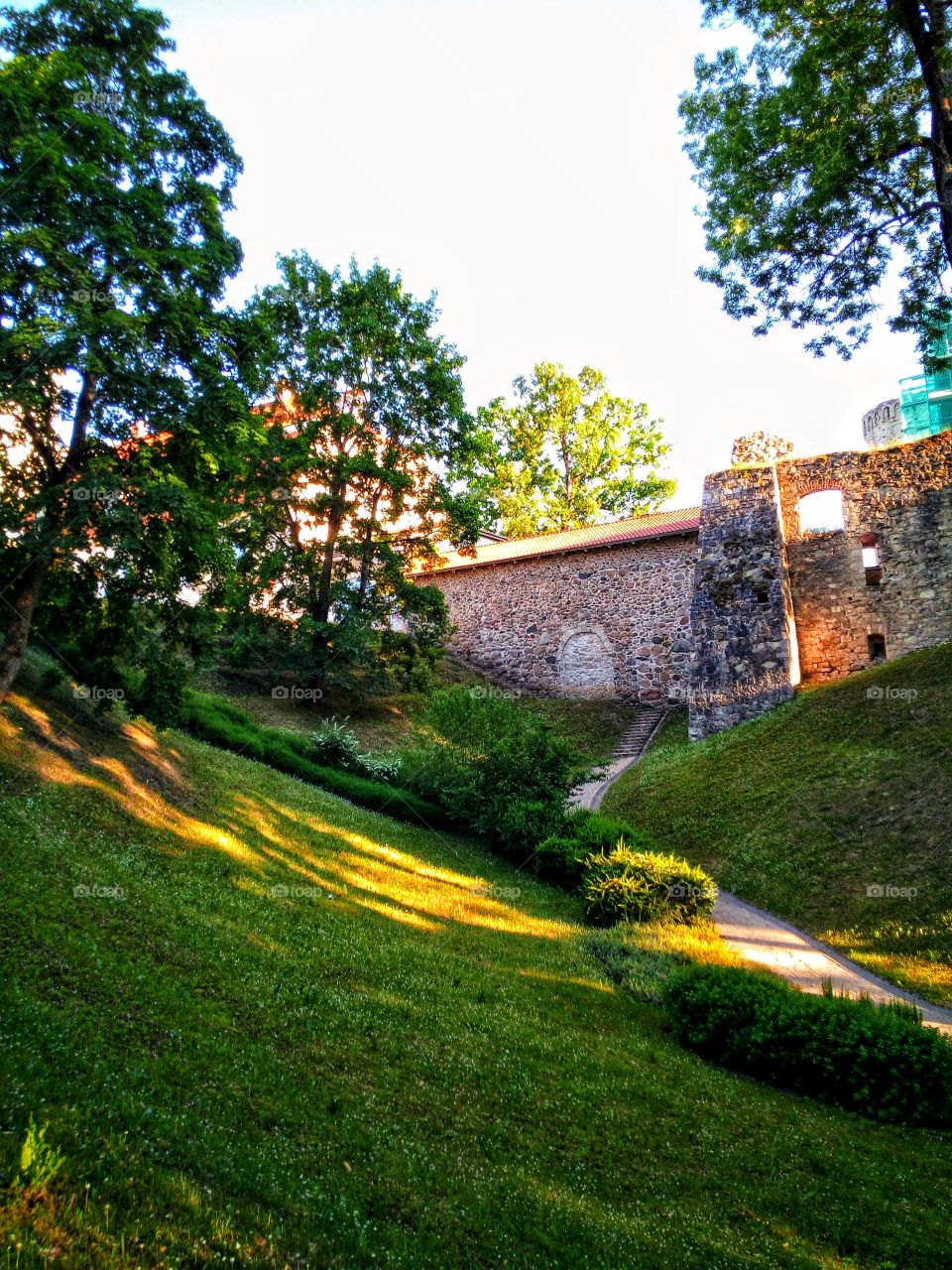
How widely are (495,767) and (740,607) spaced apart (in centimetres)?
932

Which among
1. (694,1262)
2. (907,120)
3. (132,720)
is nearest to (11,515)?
(132,720)

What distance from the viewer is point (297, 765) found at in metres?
15.3

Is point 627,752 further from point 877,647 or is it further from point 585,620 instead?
point 877,647

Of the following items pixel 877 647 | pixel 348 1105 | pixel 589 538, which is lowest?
pixel 348 1105

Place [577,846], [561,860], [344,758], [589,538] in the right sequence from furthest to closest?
[589,538], [344,758], [561,860], [577,846]

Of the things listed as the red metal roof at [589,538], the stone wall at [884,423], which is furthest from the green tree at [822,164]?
the stone wall at [884,423]

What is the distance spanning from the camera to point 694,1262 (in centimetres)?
327

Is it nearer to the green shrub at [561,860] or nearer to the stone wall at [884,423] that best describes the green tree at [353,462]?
the green shrub at [561,860]

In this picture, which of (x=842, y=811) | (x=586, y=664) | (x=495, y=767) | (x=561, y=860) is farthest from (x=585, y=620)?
(x=561, y=860)

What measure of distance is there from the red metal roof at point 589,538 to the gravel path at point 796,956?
1427 centimetres

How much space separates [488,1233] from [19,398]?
8179 mm

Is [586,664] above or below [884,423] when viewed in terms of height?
below

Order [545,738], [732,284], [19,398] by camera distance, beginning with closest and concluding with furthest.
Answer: [19,398] → [732,284] → [545,738]

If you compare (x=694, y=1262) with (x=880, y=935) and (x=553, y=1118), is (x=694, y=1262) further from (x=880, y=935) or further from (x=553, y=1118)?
(x=880, y=935)
